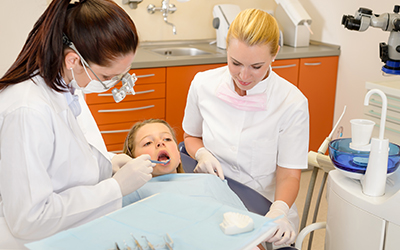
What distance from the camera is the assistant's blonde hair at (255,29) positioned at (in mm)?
1645

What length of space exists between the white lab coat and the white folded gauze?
2.34ft

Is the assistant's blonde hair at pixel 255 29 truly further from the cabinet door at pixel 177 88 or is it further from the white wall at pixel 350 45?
the white wall at pixel 350 45

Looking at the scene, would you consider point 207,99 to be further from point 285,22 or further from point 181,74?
point 285,22

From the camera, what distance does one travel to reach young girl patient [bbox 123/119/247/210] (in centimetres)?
163

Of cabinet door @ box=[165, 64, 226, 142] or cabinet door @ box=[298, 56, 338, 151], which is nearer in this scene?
cabinet door @ box=[165, 64, 226, 142]

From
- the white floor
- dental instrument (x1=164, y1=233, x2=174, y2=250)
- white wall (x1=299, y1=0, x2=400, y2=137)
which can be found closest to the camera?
dental instrument (x1=164, y1=233, x2=174, y2=250)

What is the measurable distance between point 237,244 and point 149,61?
2.06 metres

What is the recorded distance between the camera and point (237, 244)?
103cm

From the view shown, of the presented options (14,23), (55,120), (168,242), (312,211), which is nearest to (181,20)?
(14,23)

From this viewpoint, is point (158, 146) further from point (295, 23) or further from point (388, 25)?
point (295, 23)

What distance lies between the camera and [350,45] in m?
3.48

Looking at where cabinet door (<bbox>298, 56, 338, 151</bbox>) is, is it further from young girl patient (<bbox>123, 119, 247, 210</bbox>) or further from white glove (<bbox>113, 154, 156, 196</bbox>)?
white glove (<bbox>113, 154, 156, 196</bbox>)

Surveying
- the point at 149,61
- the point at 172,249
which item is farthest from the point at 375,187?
the point at 149,61

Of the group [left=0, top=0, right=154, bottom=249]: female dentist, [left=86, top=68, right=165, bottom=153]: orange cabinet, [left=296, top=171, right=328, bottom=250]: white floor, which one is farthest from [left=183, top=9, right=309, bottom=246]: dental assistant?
[left=86, top=68, right=165, bottom=153]: orange cabinet
